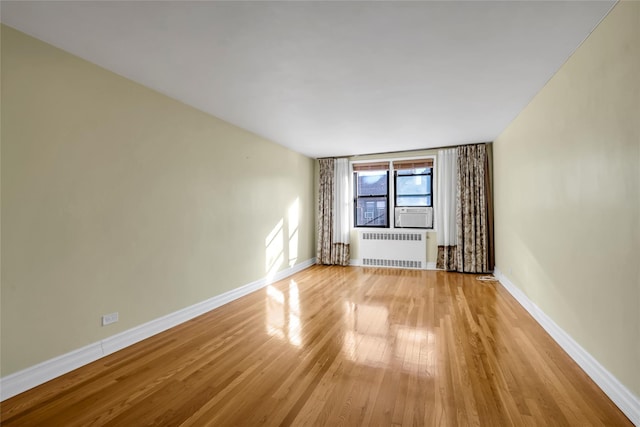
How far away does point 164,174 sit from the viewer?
3162 mm

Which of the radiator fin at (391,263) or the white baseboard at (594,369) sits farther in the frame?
the radiator fin at (391,263)

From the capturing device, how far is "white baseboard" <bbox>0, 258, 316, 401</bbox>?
2021 millimetres

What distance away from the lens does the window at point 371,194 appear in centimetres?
656

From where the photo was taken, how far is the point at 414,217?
6.24 metres

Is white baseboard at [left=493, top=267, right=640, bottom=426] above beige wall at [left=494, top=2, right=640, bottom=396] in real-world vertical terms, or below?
below

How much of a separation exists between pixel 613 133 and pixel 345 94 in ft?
7.21

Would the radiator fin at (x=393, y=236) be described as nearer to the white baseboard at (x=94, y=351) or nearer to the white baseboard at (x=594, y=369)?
the white baseboard at (x=594, y=369)

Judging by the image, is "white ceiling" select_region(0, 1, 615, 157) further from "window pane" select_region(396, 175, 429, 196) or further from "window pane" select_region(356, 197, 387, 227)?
"window pane" select_region(356, 197, 387, 227)

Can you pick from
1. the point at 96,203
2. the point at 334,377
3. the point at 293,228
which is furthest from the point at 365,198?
the point at 96,203

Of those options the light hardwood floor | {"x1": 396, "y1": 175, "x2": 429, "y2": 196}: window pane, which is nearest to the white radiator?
{"x1": 396, "y1": 175, "x2": 429, "y2": 196}: window pane

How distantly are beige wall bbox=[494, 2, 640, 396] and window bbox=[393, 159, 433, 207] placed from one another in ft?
8.84

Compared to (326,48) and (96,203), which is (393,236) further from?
(96,203)

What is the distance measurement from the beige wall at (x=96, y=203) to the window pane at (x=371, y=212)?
3414 mm

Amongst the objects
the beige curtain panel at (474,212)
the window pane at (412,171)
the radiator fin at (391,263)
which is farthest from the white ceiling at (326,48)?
the radiator fin at (391,263)
